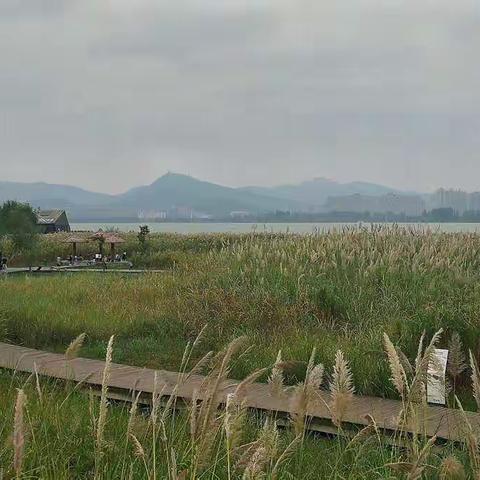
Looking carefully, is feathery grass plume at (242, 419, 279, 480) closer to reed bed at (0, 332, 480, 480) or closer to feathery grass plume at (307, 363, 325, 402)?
reed bed at (0, 332, 480, 480)

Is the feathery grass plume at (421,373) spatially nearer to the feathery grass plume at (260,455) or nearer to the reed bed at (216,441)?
the reed bed at (216,441)

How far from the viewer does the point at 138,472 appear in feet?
10.4

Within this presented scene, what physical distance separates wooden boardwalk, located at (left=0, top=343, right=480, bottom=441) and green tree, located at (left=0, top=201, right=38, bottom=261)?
2344cm

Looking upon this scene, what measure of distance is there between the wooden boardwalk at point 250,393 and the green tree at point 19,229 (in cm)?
2344

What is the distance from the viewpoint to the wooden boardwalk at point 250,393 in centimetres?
458

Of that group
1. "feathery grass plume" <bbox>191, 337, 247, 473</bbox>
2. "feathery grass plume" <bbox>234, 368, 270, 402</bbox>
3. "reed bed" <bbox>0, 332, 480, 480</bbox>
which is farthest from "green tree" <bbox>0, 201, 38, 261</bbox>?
Result: "feathery grass plume" <bbox>191, 337, 247, 473</bbox>

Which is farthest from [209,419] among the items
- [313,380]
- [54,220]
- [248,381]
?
[54,220]

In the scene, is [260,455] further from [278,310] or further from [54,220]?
[54,220]

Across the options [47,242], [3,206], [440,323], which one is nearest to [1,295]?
[440,323]

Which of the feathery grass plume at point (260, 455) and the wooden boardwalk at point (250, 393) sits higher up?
the feathery grass plume at point (260, 455)

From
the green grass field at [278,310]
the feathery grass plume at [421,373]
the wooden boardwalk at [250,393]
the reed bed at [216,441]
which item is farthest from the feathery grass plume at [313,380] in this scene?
the green grass field at [278,310]

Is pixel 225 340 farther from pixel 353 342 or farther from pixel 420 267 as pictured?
pixel 420 267

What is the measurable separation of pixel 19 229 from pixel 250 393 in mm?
26611

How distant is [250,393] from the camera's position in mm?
5863
